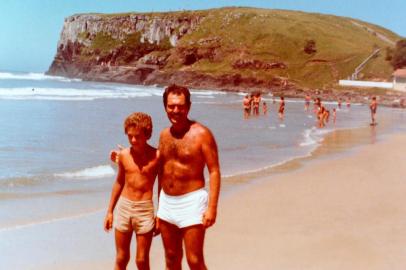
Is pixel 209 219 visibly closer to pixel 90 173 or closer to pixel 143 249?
pixel 143 249

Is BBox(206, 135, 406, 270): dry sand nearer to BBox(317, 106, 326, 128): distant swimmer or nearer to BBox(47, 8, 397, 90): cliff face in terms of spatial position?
BBox(317, 106, 326, 128): distant swimmer

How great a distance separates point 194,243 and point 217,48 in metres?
109

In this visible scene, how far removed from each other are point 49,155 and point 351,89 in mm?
64352

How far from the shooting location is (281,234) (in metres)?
7.77

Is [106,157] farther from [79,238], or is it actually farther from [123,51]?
[123,51]

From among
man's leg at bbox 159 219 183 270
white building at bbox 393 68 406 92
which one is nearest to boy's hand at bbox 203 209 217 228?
man's leg at bbox 159 219 183 270

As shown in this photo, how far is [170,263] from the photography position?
509cm

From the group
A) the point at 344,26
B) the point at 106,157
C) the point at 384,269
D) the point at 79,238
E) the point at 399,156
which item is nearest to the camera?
the point at 384,269

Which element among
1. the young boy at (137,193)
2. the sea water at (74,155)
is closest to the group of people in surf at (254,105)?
the sea water at (74,155)

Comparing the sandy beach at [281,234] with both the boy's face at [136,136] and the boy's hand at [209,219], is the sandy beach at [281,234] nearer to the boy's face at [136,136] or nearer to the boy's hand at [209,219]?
the boy's hand at [209,219]

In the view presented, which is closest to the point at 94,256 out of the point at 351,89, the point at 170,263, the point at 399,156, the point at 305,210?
the point at 170,263

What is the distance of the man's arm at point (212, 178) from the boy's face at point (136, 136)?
0.56m

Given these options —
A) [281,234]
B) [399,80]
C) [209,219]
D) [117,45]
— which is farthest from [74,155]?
[117,45]

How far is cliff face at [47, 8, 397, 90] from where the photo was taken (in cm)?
9481
